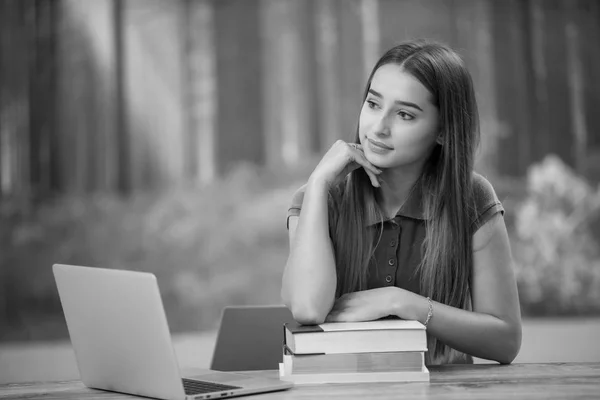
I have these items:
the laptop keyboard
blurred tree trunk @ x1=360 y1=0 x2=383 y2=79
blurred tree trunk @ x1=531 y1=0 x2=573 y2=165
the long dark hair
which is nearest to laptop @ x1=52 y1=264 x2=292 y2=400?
the laptop keyboard

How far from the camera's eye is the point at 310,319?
1.33 m

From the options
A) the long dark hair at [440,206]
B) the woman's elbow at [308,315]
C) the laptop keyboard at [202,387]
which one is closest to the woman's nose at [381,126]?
the long dark hair at [440,206]

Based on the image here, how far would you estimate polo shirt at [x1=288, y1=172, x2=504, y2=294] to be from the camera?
1.57 meters

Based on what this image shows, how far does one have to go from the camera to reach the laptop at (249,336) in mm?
1652

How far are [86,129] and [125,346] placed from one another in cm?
283

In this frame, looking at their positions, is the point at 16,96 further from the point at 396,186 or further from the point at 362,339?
the point at 362,339

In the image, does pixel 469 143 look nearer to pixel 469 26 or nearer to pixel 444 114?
pixel 444 114

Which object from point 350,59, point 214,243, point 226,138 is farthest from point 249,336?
point 350,59

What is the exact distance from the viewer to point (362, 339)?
1.15m

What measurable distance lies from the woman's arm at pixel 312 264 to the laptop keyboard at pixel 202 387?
26cm

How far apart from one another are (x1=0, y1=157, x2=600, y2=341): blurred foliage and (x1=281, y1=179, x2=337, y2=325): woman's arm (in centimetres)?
225

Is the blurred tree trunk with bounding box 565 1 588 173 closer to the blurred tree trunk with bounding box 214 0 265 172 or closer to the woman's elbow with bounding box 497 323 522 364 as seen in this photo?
the blurred tree trunk with bounding box 214 0 265 172

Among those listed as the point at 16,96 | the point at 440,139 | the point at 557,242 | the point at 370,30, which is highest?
the point at 370,30

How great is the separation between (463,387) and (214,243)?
2717 mm
